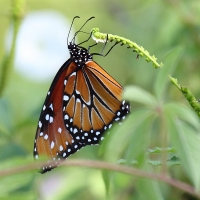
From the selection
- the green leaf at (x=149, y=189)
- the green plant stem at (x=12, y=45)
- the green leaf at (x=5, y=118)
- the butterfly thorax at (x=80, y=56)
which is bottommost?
the green leaf at (x=149, y=189)

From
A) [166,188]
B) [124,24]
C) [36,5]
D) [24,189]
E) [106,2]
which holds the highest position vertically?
[36,5]

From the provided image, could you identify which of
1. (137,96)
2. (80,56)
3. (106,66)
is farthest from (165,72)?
(106,66)

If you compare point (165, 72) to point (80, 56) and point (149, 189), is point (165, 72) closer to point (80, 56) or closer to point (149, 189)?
point (149, 189)

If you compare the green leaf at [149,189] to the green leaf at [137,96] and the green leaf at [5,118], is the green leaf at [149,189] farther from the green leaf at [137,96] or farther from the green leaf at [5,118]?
the green leaf at [5,118]

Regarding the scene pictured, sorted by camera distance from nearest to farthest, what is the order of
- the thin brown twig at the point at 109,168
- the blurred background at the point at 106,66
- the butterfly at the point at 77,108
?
the thin brown twig at the point at 109,168
the blurred background at the point at 106,66
the butterfly at the point at 77,108

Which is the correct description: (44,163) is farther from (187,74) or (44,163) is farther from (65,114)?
(187,74)

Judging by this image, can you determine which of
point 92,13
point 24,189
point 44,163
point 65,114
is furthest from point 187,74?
point 44,163

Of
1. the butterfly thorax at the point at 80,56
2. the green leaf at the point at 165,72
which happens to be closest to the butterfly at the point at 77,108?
the butterfly thorax at the point at 80,56

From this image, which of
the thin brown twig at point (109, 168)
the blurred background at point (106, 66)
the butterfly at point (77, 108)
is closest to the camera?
the thin brown twig at point (109, 168)
